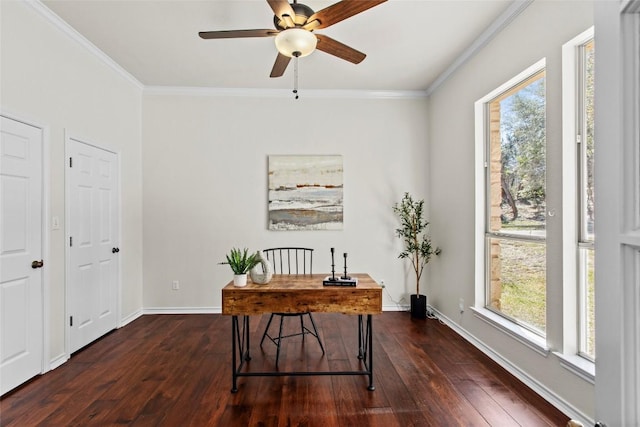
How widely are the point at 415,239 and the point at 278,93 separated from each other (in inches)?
102

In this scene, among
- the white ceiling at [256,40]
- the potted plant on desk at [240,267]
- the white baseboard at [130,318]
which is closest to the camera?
the potted plant on desk at [240,267]

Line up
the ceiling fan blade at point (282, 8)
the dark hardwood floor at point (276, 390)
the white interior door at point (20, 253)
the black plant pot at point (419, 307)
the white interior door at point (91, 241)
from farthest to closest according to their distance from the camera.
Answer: the black plant pot at point (419, 307), the white interior door at point (91, 241), the white interior door at point (20, 253), the dark hardwood floor at point (276, 390), the ceiling fan blade at point (282, 8)

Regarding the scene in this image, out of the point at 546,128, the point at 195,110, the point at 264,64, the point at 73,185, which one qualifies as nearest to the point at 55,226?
the point at 73,185

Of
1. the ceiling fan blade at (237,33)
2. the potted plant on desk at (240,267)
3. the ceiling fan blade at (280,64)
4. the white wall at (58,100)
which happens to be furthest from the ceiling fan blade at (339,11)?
the white wall at (58,100)

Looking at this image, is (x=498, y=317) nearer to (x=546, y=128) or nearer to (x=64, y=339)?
(x=546, y=128)

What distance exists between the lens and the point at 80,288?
3.27 meters

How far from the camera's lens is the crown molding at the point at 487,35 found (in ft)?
8.67

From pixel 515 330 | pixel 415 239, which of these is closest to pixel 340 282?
pixel 515 330

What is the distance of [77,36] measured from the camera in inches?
124

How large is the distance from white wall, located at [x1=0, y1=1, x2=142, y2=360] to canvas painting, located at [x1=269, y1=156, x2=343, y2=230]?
1794 millimetres

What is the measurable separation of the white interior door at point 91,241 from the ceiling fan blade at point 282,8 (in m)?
2.30

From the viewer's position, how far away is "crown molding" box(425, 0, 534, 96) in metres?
2.64

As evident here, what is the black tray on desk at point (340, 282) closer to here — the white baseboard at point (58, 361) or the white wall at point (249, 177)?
the white wall at point (249, 177)

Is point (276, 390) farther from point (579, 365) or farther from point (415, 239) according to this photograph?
point (415, 239)
